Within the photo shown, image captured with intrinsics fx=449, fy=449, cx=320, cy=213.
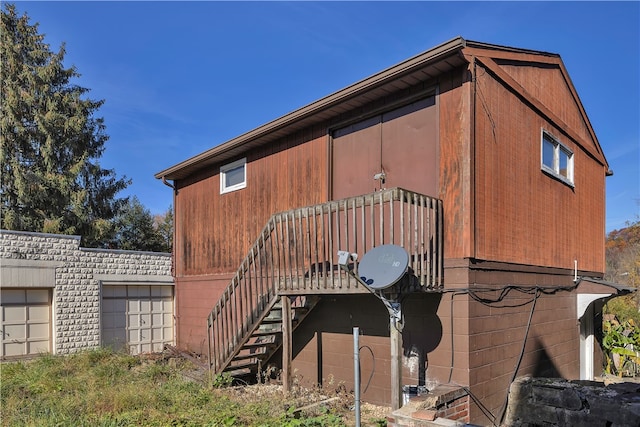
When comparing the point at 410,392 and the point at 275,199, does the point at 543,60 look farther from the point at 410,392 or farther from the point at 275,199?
the point at 410,392

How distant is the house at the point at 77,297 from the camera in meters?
10.6

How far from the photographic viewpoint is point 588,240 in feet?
32.3

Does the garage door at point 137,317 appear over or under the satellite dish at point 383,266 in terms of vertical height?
under

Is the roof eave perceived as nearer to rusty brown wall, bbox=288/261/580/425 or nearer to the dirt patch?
rusty brown wall, bbox=288/261/580/425

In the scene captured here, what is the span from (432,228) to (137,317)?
9900 millimetres

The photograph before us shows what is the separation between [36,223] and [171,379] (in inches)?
547

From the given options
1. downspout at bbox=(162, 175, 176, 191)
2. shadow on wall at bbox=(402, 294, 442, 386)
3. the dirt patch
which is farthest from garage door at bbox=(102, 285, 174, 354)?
shadow on wall at bbox=(402, 294, 442, 386)

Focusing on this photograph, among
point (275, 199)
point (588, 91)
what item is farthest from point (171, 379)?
point (588, 91)

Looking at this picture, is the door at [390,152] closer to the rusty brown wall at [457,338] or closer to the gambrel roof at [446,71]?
the gambrel roof at [446,71]

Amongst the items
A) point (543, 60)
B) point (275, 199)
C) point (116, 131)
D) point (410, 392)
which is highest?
point (116, 131)

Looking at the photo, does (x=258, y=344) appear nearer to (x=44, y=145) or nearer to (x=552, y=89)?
(x=552, y=89)

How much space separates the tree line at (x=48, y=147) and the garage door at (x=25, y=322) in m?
7.87

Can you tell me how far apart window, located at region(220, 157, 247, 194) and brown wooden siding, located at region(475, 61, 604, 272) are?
18.0 feet

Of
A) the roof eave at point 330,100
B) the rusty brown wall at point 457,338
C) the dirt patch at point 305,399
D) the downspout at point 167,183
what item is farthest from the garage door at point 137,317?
the rusty brown wall at point 457,338
